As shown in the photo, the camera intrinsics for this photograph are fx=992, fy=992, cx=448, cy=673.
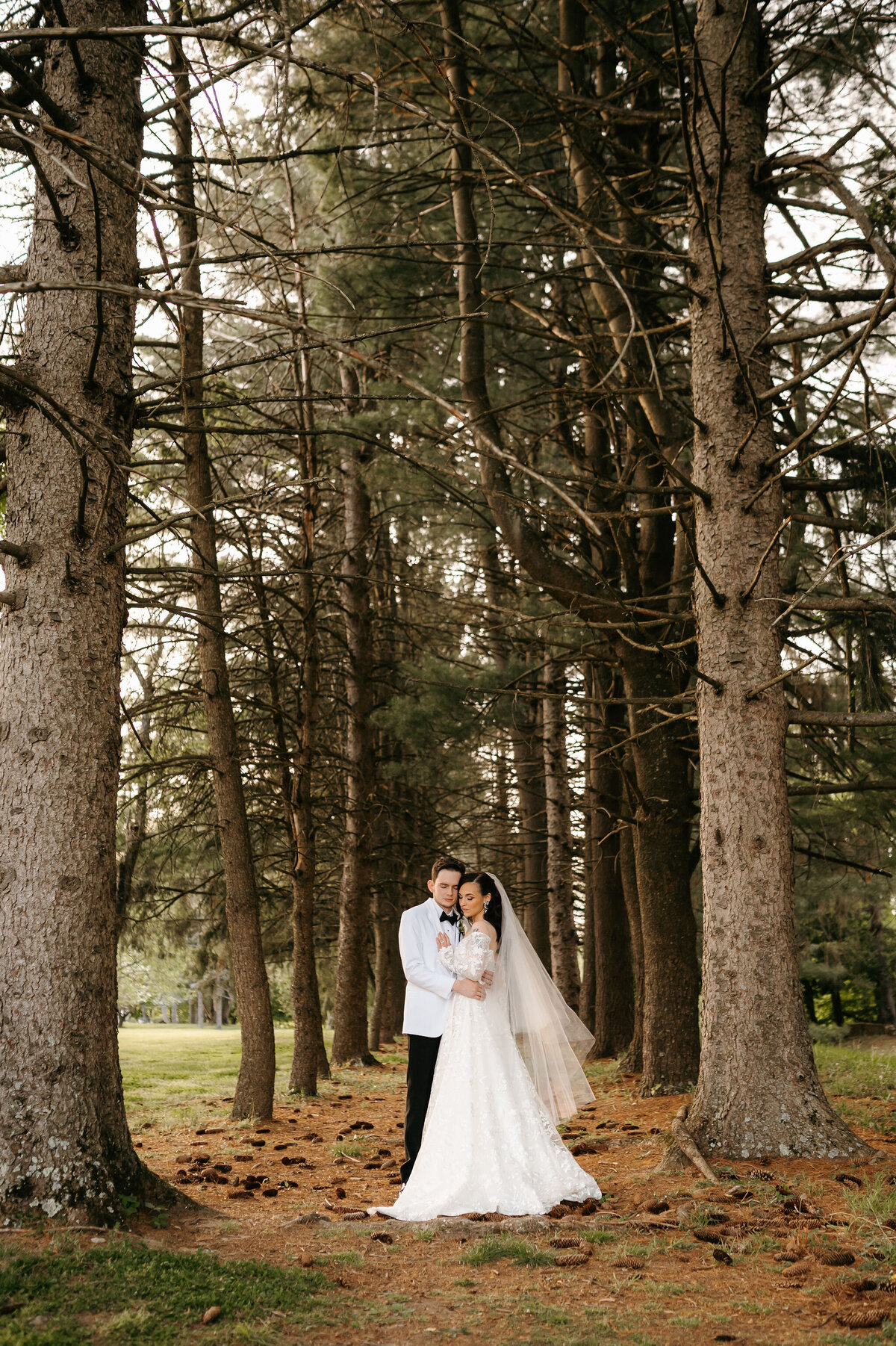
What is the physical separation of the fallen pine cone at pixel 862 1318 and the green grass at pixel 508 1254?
1235 millimetres

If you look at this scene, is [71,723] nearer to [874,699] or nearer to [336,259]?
[874,699]

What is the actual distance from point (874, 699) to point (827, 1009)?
105ft

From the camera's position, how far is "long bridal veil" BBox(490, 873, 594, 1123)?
581cm

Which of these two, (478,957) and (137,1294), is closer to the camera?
(137,1294)

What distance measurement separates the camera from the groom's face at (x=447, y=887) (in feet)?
20.1

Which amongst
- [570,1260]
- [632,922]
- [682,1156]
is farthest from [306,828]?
[570,1260]

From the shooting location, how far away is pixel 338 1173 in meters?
6.72

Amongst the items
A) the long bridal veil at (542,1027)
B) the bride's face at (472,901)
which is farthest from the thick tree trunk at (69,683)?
the long bridal veil at (542,1027)

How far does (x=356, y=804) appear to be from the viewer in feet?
45.0

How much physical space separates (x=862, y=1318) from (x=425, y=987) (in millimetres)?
3072

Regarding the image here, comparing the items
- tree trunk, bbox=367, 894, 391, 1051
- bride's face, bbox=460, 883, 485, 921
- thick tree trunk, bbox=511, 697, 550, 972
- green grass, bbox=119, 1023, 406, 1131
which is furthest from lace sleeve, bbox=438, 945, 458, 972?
tree trunk, bbox=367, 894, 391, 1051

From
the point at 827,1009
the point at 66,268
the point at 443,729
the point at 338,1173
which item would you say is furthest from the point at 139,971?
the point at 66,268

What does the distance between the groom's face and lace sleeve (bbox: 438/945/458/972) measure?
1.00 ft

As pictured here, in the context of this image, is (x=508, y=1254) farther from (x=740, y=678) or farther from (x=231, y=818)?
(x=231, y=818)
